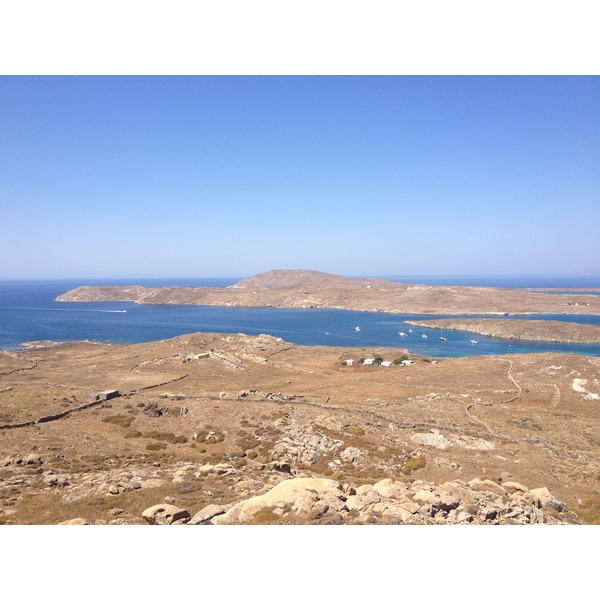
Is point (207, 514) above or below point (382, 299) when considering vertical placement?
above

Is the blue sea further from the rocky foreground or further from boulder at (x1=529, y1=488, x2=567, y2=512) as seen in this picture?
the rocky foreground

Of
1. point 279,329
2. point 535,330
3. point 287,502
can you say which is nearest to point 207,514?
point 287,502

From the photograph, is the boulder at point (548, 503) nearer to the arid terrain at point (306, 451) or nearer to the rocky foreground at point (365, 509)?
the arid terrain at point (306, 451)

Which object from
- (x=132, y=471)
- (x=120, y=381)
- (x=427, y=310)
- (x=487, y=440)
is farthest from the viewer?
(x=427, y=310)

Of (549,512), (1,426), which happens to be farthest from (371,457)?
(1,426)

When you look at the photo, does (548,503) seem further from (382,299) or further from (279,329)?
(382,299)

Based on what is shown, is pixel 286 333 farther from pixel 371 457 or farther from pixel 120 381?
pixel 371 457

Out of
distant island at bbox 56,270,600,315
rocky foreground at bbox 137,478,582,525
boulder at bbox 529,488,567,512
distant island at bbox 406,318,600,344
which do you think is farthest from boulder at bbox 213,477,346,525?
distant island at bbox 56,270,600,315

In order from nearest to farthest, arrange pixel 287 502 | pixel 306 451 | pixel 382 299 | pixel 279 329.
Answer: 1. pixel 287 502
2. pixel 306 451
3. pixel 279 329
4. pixel 382 299
